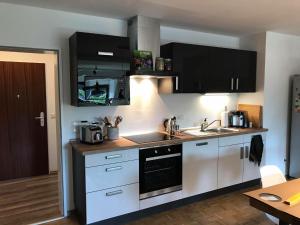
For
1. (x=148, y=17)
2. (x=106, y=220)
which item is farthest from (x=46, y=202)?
(x=148, y=17)

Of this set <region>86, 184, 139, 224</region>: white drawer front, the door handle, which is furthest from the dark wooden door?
<region>86, 184, 139, 224</region>: white drawer front

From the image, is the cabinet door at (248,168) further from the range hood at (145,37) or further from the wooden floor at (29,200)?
the wooden floor at (29,200)

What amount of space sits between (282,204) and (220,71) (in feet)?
7.86

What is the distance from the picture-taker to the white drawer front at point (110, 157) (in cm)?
264

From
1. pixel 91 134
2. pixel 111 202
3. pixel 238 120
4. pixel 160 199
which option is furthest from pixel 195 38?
pixel 111 202

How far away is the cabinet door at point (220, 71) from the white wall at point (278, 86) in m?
0.61

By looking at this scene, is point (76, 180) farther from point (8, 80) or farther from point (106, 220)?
point (8, 80)

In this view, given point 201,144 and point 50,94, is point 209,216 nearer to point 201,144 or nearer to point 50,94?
point 201,144

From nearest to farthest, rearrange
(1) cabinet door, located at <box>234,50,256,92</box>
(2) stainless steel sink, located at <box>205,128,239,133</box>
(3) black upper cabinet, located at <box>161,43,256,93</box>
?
1. (3) black upper cabinet, located at <box>161,43,256,93</box>
2. (2) stainless steel sink, located at <box>205,128,239,133</box>
3. (1) cabinet door, located at <box>234,50,256,92</box>

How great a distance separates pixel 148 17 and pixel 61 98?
1439 millimetres

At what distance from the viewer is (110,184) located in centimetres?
276

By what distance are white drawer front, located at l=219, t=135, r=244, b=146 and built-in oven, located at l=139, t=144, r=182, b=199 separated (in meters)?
0.72

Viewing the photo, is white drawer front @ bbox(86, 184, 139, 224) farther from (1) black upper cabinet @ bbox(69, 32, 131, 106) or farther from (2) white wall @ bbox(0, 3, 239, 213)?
(1) black upper cabinet @ bbox(69, 32, 131, 106)

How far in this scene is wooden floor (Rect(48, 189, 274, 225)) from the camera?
2.95 metres
